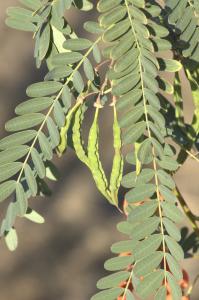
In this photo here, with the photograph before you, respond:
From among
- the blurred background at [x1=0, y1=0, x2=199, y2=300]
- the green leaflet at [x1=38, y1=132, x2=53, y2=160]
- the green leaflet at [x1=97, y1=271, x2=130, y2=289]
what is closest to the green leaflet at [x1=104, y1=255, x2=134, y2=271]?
the green leaflet at [x1=97, y1=271, x2=130, y2=289]

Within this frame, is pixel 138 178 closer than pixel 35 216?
Yes

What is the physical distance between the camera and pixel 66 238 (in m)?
3.34

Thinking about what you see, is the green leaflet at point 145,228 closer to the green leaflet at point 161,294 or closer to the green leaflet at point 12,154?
the green leaflet at point 161,294

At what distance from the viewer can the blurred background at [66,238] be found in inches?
124

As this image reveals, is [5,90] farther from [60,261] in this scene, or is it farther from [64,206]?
[60,261]

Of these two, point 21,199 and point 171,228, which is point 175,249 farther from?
point 21,199

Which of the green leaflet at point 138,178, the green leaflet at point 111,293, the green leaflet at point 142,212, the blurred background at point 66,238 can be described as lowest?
the blurred background at point 66,238

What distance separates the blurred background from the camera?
3160 millimetres

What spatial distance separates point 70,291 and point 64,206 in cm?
43

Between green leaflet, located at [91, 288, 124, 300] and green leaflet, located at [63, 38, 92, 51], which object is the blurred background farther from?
green leaflet, located at [63, 38, 92, 51]

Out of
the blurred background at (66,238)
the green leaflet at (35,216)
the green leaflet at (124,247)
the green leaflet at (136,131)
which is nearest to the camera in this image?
the green leaflet at (136,131)

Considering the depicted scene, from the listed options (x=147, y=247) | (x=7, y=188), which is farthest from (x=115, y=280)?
(x=7, y=188)

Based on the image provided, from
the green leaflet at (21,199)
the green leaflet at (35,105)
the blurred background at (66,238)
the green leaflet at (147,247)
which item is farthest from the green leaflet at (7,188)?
the blurred background at (66,238)

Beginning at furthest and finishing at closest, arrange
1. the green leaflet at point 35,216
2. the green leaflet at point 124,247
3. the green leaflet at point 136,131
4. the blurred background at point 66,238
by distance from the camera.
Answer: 1. the blurred background at point 66,238
2. the green leaflet at point 35,216
3. the green leaflet at point 124,247
4. the green leaflet at point 136,131
